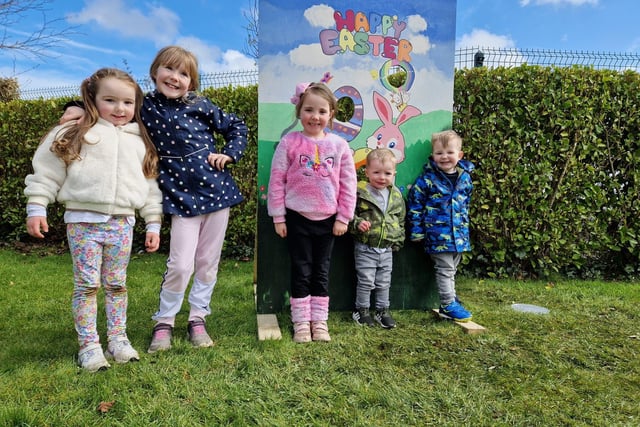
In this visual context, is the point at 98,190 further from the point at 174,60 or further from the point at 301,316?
the point at 301,316

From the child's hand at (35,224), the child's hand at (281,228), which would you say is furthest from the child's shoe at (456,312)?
the child's hand at (35,224)

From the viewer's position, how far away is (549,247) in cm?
492

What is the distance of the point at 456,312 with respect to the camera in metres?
3.34

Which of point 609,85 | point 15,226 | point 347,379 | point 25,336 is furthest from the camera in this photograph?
point 15,226

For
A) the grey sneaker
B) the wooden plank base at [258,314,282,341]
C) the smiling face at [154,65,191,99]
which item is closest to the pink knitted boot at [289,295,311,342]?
the wooden plank base at [258,314,282,341]

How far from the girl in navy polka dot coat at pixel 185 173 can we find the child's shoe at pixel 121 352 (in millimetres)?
164

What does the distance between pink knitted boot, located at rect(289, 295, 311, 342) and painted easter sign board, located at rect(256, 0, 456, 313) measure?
1.41ft

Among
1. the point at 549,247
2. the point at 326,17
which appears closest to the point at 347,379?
the point at 326,17

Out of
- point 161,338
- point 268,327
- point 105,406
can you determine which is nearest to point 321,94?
point 268,327

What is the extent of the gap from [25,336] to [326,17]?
2.89 metres

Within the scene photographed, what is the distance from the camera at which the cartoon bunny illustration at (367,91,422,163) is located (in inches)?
136

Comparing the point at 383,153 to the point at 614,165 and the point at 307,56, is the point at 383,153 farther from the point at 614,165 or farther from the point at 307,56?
the point at 614,165

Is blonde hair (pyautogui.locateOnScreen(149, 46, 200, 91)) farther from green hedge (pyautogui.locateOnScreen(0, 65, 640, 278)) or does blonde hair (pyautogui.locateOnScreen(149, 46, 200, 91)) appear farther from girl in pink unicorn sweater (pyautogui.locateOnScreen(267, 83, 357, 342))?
green hedge (pyautogui.locateOnScreen(0, 65, 640, 278))

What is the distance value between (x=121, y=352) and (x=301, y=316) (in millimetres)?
1071
